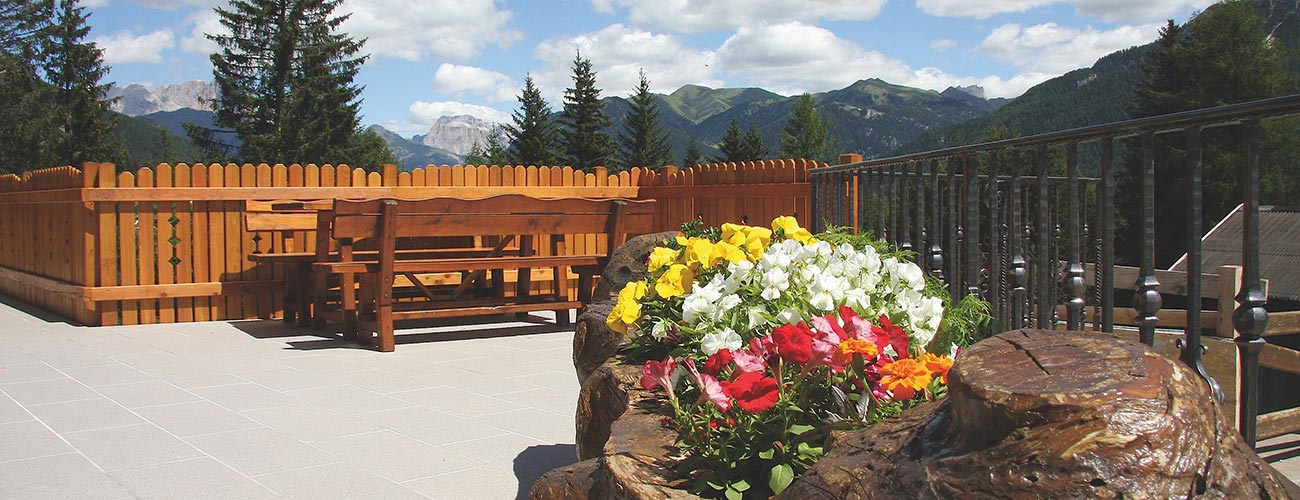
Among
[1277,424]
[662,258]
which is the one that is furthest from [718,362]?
[1277,424]

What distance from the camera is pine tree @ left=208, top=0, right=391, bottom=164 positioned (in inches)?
1820

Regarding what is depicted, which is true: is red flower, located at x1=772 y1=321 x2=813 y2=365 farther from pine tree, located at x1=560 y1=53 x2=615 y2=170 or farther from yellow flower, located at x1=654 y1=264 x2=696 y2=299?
pine tree, located at x1=560 y1=53 x2=615 y2=170

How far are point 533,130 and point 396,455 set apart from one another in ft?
197

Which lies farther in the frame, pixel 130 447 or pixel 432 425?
pixel 432 425

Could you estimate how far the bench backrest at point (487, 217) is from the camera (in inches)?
301

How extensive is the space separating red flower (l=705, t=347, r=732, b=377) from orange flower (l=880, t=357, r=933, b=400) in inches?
17.0

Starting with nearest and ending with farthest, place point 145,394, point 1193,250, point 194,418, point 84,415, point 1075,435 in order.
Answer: point 1075,435, point 1193,250, point 194,418, point 84,415, point 145,394

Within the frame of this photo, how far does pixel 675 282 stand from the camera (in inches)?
125

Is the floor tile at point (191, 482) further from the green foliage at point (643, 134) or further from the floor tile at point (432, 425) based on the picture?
the green foliage at point (643, 134)

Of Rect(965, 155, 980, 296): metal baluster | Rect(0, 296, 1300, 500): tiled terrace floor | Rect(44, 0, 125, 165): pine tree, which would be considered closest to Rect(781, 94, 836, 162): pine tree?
Rect(44, 0, 125, 165): pine tree

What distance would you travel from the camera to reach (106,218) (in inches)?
369

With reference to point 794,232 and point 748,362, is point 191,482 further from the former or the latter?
point 748,362

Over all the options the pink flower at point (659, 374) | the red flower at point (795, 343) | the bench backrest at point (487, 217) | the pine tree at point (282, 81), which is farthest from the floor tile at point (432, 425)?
the pine tree at point (282, 81)

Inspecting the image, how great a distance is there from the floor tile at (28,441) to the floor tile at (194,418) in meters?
0.48
